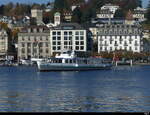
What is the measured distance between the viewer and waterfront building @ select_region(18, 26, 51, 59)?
6097 inches

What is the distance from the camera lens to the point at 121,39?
16012cm

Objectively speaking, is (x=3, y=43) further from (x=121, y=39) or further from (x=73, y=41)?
(x=121, y=39)

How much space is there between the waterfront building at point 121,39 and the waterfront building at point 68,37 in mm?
5665

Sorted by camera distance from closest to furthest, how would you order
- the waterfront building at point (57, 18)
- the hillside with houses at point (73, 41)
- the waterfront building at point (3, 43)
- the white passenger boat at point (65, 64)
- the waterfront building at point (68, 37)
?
the white passenger boat at point (65, 64) < the waterfront building at point (68, 37) < the hillside with houses at point (73, 41) < the waterfront building at point (3, 43) < the waterfront building at point (57, 18)

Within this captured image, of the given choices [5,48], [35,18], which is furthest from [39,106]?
[35,18]

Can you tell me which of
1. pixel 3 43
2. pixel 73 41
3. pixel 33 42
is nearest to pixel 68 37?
pixel 73 41

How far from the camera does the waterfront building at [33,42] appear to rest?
155m

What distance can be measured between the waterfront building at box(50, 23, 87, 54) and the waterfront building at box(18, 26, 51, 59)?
150cm

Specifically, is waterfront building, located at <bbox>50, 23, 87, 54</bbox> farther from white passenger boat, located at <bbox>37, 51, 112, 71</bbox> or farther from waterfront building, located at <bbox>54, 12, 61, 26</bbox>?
white passenger boat, located at <bbox>37, 51, 112, 71</bbox>

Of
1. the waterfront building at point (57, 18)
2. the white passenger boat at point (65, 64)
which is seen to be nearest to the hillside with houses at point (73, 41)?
the waterfront building at point (57, 18)

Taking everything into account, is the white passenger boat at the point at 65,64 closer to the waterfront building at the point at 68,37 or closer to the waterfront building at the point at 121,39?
the waterfront building at the point at 68,37

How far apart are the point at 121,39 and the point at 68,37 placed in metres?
11.5

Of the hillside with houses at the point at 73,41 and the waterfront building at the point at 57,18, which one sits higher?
the waterfront building at the point at 57,18

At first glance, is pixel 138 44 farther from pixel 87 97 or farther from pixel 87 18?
pixel 87 97
